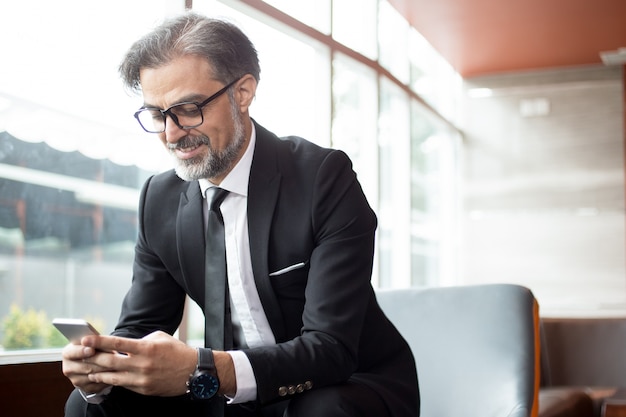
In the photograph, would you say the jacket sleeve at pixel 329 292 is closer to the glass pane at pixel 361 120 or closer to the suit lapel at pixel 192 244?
the suit lapel at pixel 192 244

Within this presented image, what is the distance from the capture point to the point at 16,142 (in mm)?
2672

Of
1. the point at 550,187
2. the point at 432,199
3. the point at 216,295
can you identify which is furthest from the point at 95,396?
the point at 550,187

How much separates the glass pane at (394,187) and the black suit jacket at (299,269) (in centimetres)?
438

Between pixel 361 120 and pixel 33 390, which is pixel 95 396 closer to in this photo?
pixel 33 390

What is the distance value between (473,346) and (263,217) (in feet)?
2.63

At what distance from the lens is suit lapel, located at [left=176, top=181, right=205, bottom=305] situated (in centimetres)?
176

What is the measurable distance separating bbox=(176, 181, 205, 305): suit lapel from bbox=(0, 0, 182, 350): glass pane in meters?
0.81

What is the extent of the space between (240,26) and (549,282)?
6580 mm

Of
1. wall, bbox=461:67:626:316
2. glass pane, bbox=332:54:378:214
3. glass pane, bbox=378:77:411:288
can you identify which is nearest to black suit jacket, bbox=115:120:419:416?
glass pane, bbox=332:54:378:214

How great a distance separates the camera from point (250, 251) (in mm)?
1719

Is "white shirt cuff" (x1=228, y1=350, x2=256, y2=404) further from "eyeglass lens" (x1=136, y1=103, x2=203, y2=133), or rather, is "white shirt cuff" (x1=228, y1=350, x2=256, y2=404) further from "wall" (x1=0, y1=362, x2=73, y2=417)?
"wall" (x1=0, y1=362, x2=73, y2=417)

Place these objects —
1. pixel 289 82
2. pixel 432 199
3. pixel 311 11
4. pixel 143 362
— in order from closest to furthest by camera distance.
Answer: pixel 143 362, pixel 289 82, pixel 311 11, pixel 432 199

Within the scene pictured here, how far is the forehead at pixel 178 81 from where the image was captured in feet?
5.53

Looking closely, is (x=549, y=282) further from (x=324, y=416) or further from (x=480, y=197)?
(x=324, y=416)
